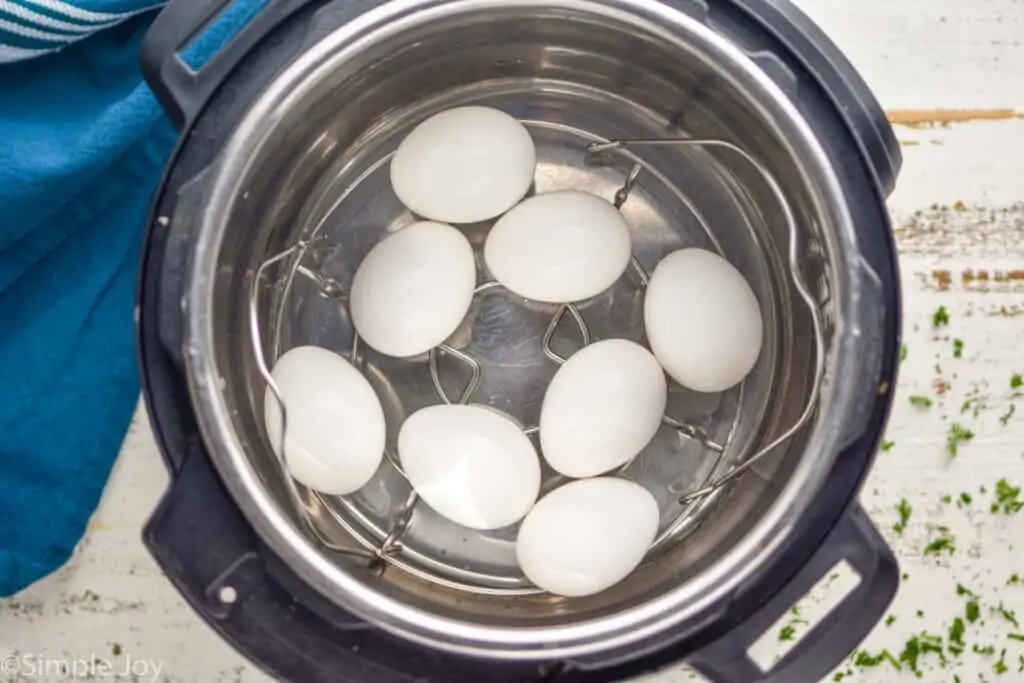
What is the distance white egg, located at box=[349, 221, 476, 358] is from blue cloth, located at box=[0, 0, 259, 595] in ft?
0.54

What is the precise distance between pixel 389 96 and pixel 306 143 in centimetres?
6

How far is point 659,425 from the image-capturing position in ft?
2.14

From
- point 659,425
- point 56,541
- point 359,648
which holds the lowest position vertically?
point 56,541

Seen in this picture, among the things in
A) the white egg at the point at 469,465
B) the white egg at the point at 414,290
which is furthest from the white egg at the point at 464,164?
the white egg at the point at 469,465

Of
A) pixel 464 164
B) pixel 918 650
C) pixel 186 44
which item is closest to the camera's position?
pixel 186 44

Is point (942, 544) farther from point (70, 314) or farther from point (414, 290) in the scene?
point (70, 314)

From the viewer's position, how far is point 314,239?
641 mm

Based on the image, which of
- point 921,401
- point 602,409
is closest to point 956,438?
point 921,401

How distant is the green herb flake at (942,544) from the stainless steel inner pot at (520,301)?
17 centimetres

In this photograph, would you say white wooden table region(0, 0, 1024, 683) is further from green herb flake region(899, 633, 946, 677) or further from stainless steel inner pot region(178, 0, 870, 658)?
stainless steel inner pot region(178, 0, 870, 658)

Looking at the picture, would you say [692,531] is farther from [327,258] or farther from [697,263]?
[327,258]

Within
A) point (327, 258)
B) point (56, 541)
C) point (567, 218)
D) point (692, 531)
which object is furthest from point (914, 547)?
point (56, 541)

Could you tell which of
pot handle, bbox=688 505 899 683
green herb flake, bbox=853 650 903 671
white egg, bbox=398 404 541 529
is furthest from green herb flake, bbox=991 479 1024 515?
white egg, bbox=398 404 541 529

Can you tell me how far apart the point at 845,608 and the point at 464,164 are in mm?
319
